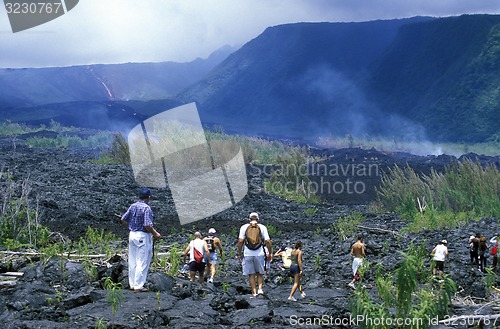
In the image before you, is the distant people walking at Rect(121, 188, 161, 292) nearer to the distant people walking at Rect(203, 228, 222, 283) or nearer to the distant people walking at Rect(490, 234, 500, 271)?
the distant people walking at Rect(203, 228, 222, 283)

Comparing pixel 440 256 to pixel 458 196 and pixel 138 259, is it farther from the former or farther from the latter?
pixel 458 196

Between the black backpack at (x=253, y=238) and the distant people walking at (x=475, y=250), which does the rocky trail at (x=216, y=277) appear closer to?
the distant people walking at (x=475, y=250)

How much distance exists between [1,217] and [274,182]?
1443 centimetres

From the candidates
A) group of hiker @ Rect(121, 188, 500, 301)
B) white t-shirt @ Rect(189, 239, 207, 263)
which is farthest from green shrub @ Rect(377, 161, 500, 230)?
white t-shirt @ Rect(189, 239, 207, 263)

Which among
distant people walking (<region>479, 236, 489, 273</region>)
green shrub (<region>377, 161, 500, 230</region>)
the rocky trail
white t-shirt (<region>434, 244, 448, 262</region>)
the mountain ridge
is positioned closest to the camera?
the rocky trail

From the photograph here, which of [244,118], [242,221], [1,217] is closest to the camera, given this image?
[1,217]

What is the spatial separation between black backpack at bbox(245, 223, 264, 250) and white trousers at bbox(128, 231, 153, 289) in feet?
4.91

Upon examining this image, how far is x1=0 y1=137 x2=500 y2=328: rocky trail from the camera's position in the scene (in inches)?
431

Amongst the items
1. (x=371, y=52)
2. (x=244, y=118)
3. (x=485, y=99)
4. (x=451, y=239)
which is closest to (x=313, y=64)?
(x=371, y=52)

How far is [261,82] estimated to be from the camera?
4560 inches

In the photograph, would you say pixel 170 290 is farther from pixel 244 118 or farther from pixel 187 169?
pixel 244 118

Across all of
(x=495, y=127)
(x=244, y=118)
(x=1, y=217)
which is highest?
(x=244, y=118)

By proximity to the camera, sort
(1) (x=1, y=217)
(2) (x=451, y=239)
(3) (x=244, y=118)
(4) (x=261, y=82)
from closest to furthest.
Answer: (1) (x=1, y=217)
(2) (x=451, y=239)
(3) (x=244, y=118)
(4) (x=261, y=82)

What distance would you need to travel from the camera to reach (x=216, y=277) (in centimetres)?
1526
